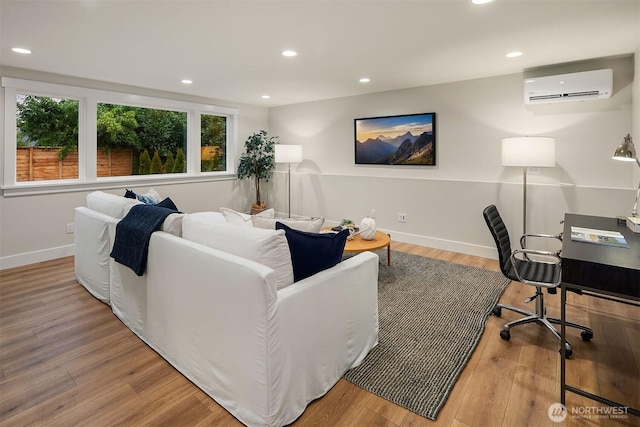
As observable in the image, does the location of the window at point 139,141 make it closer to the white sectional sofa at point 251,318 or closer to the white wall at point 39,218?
the white wall at point 39,218

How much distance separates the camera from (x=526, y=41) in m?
2.99

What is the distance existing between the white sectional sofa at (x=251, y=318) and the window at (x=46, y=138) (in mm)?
2958

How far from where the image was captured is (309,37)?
2.89 metres

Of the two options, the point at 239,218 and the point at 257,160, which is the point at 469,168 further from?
the point at 257,160

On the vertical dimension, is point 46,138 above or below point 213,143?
below

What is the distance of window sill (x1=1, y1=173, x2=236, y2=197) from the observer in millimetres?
3933

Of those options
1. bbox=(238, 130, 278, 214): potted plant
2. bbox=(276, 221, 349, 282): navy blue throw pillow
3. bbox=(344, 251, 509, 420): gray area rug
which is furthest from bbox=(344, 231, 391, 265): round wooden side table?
bbox=(238, 130, 278, 214): potted plant

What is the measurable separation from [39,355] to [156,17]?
2.44 m

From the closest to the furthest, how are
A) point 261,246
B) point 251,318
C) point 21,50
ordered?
point 251,318
point 261,246
point 21,50

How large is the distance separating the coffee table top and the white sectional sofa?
3.69ft

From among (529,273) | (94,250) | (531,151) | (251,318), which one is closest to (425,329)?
(529,273)

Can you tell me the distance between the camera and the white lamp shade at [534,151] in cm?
349

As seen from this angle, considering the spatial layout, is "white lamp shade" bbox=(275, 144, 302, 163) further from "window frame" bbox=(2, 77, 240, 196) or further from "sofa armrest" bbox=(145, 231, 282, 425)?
"sofa armrest" bbox=(145, 231, 282, 425)

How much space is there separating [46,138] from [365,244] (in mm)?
4110
